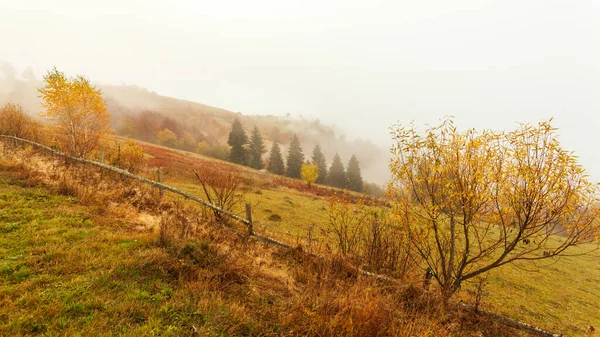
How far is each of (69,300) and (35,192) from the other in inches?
280

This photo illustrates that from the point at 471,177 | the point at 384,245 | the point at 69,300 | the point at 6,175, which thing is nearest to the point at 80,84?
the point at 6,175

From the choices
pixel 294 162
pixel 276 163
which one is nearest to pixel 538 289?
pixel 294 162

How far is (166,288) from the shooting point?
4.66m

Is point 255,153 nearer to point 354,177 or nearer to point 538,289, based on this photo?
point 354,177

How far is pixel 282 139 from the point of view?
191 meters

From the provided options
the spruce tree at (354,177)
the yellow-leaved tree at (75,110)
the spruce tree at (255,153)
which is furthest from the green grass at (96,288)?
the spruce tree at (354,177)

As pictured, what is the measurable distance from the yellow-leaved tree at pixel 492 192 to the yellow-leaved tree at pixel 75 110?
22016 mm

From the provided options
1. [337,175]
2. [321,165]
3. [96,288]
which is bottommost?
[96,288]

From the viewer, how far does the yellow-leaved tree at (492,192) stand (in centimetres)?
532

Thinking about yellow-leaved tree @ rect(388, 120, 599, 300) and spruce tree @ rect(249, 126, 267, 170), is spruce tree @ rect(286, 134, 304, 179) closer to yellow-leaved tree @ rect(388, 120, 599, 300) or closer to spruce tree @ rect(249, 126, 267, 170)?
spruce tree @ rect(249, 126, 267, 170)

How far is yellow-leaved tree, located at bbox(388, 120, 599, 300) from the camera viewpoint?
5.32 metres

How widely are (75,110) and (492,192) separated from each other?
87.8 feet

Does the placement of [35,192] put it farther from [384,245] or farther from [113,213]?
[384,245]

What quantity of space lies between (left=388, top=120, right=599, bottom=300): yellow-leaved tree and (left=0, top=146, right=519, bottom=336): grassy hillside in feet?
6.94
